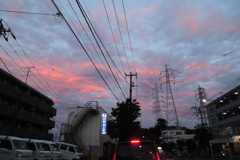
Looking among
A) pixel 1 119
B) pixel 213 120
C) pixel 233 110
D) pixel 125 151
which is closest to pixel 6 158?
pixel 125 151

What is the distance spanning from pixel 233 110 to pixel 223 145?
11761mm

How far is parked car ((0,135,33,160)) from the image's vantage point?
10.7m

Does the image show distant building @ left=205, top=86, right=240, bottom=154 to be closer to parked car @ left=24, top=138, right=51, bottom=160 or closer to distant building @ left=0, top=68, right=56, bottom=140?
distant building @ left=0, top=68, right=56, bottom=140

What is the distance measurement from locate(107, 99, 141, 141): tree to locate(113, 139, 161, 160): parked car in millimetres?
16781

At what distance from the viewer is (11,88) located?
91.1 feet

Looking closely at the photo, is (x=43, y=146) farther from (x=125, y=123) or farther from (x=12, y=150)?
(x=125, y=123)

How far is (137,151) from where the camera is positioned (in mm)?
6613

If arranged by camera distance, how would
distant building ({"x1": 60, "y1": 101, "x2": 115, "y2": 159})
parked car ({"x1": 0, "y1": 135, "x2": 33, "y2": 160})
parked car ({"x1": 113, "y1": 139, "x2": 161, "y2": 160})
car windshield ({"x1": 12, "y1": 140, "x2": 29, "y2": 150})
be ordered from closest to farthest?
parked car ({"x1": 113, "y1": 139, "x2": 161, "y2": 160}) → parked car ({"x1": 0, "y1": 135, "x2": 33, "y2": 160}) → car windshield ({"x1": 12, "y1": 140, "x2": 29, "y2": 150}) → distant building ({"x1": 60, "y1": 101, "x2": 115, "y2": 159})

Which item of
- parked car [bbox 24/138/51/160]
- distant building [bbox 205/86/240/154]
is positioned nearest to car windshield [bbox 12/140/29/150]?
parked car [bbox 24/138/51/160]

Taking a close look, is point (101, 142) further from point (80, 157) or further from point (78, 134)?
point (80, 157)

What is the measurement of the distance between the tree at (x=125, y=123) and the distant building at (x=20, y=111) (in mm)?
14550

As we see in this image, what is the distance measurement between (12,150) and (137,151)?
7934mm

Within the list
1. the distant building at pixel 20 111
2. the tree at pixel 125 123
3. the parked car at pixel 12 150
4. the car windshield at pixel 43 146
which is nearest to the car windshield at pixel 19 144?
the parked car at pixel 12 150

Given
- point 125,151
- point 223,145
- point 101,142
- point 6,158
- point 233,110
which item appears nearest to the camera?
point 125,151
